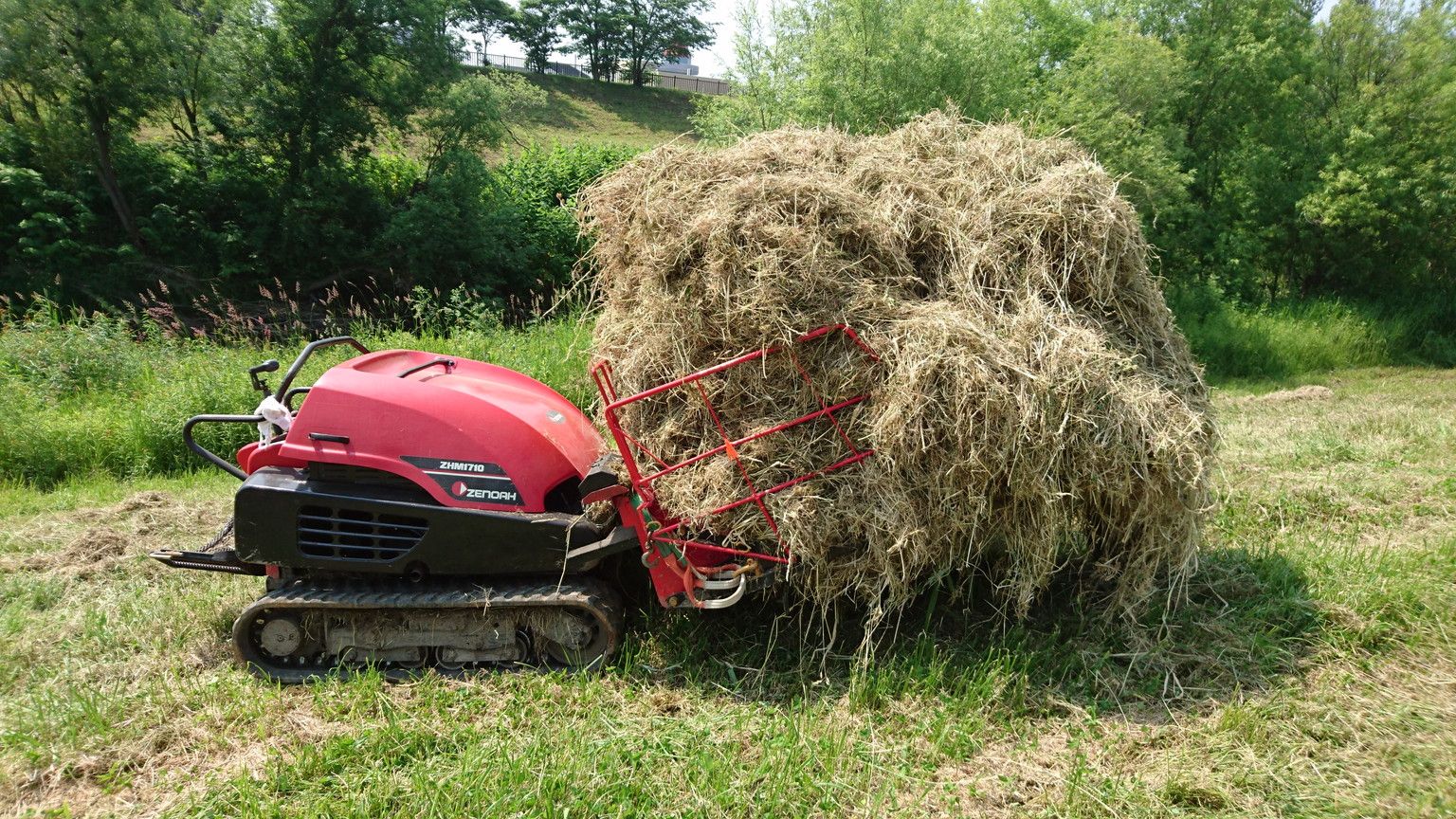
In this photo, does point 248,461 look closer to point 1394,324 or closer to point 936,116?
point 936,116

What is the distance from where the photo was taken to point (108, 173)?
17344 millimetres

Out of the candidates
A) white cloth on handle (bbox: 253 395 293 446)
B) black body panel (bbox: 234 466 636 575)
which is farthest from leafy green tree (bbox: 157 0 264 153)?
black body panel (bbox: 234 466 636 575)

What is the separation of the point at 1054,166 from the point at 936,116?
90 centimetres

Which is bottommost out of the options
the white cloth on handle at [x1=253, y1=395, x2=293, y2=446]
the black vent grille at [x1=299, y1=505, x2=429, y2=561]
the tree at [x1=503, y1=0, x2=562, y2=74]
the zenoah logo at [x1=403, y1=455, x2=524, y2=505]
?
the black vent grille at [x1=299, y1=505, x2=429, y2=561]

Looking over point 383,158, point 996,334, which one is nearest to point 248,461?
point 996,334

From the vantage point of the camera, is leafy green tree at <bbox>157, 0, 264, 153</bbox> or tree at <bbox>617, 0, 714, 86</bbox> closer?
leafy green tree at <bbox>157, 0, 264, 153</bbox>

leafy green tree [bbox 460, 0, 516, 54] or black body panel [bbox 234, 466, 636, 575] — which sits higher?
leafy green tree [bbox 460, 0, 516, 54]

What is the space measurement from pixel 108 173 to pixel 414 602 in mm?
18186

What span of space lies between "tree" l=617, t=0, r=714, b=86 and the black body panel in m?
52.2

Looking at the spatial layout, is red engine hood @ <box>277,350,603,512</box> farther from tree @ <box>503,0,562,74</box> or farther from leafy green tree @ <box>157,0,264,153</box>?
tree @ <box>503,0,562,74</box>

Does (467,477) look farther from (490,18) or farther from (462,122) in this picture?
(490,18)

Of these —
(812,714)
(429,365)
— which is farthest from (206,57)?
(812,714)

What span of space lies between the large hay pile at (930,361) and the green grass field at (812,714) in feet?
1.51

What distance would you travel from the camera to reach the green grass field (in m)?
3.32
